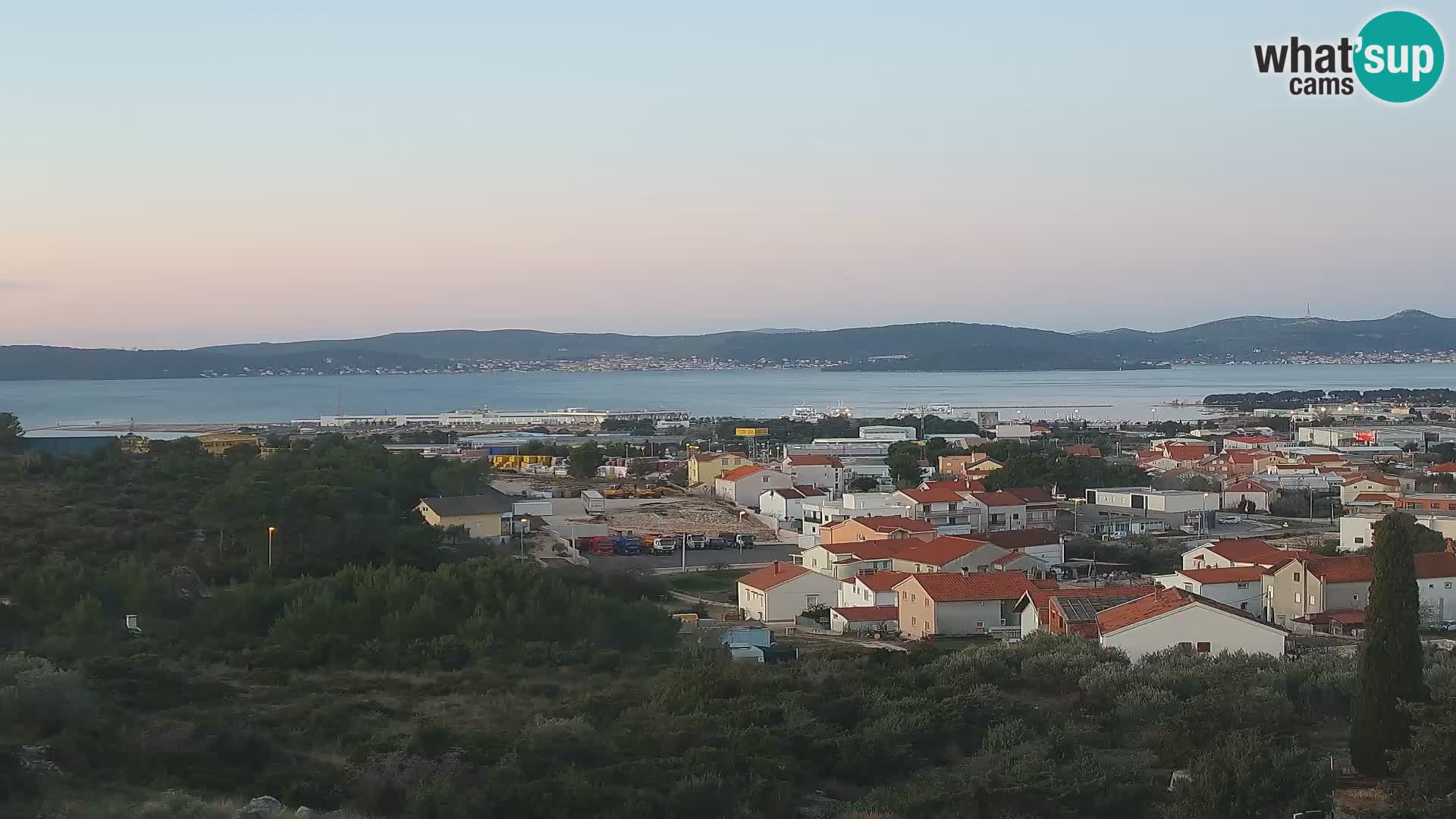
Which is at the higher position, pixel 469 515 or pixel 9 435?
pixel 9 435

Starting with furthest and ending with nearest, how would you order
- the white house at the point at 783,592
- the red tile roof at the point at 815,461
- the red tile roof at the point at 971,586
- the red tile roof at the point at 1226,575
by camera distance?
the red tile roof at the point at 815,461 < the white house at the point at 783,592 < the red tile roof at the point at 1226,575 < the red tile roof at the point at 971,586

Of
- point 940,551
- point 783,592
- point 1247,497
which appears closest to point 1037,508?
point 1247,497

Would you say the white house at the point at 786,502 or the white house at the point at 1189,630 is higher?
the white house at the point at 1189,630

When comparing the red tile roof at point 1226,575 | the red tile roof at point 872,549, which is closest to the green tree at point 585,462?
the red tile roof at point 872,549

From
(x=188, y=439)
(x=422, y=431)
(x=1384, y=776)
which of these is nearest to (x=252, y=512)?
(x=1384, y=776)

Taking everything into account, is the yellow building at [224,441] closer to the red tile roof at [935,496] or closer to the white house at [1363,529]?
the red tile roof at [935,496]

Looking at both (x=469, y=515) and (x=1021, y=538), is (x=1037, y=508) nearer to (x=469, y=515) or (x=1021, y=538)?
(x=1021, y=538)
